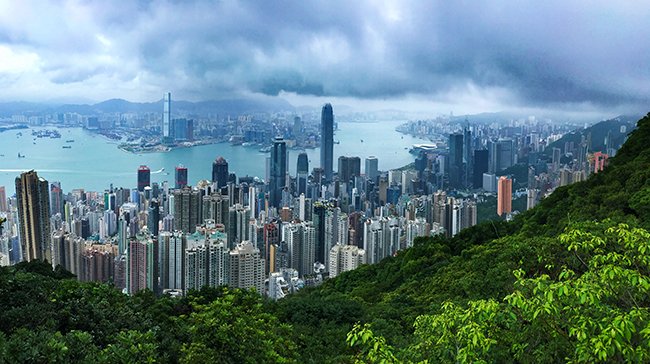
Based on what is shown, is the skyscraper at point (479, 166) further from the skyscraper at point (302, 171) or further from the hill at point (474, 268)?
the hill at point (474, 268)

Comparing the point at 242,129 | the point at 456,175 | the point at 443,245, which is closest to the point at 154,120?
the point at 242,129

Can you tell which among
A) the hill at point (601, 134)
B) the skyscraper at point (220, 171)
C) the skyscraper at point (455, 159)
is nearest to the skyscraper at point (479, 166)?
the skyscraper at point (455, 159)

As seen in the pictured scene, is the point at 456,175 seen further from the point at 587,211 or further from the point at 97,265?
the point at 587,211

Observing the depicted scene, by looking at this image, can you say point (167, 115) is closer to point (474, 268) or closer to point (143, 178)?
point (143, 178)

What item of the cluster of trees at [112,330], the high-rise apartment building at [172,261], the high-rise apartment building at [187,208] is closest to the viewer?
the cluster of trees at [112,330]

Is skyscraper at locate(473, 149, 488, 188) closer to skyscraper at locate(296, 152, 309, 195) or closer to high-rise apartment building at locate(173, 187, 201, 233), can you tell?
skyscraper at locate(296, 152, 309, 195)

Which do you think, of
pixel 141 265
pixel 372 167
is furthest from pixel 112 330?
pixel 372 167

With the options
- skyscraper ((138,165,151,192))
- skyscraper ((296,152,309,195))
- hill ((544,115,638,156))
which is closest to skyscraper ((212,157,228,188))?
skyscraper ((138,165,151,192))
